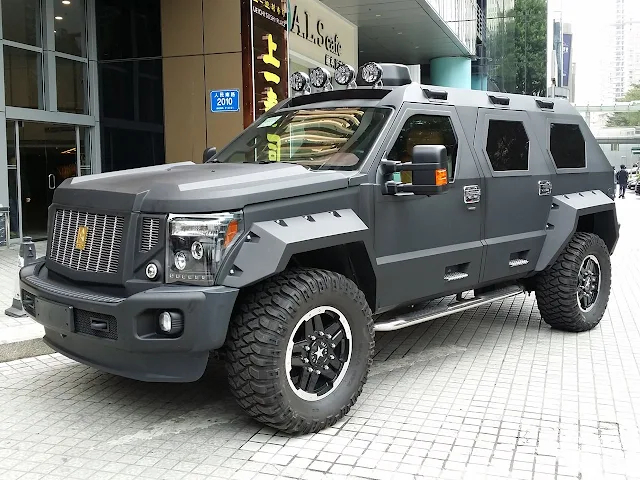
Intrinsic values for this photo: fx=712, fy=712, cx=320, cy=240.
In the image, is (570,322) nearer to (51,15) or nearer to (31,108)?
(31,108)

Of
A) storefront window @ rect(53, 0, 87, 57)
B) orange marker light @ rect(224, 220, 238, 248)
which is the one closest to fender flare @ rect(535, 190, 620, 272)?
orange marker light @ rect(224, 220, 238, 248)

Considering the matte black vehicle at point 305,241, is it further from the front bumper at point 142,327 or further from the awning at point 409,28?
the awning at point 409,28

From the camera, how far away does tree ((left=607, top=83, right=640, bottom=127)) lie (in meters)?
114

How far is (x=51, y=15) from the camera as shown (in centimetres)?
1505

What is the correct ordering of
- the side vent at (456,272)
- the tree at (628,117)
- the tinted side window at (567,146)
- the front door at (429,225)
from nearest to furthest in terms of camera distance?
the front door at (429,225) → the side vent at (456,272) → the tinted side window at (567,146) → the tree at (628,117)

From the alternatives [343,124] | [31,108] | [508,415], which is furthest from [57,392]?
[31,108]

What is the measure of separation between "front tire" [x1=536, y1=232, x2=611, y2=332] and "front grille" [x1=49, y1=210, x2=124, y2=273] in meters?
4.10

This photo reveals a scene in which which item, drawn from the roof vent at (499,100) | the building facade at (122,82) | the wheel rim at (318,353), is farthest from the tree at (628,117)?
the wheel rim at (318,353)

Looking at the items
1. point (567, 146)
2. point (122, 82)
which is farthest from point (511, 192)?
point (122, 82)

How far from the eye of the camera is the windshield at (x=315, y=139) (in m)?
4.90

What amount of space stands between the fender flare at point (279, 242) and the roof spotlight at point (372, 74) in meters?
1.52

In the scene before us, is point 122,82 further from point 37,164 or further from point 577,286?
point 577,286

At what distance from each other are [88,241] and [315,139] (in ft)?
5.91

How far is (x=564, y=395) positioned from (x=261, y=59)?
11489 mm
